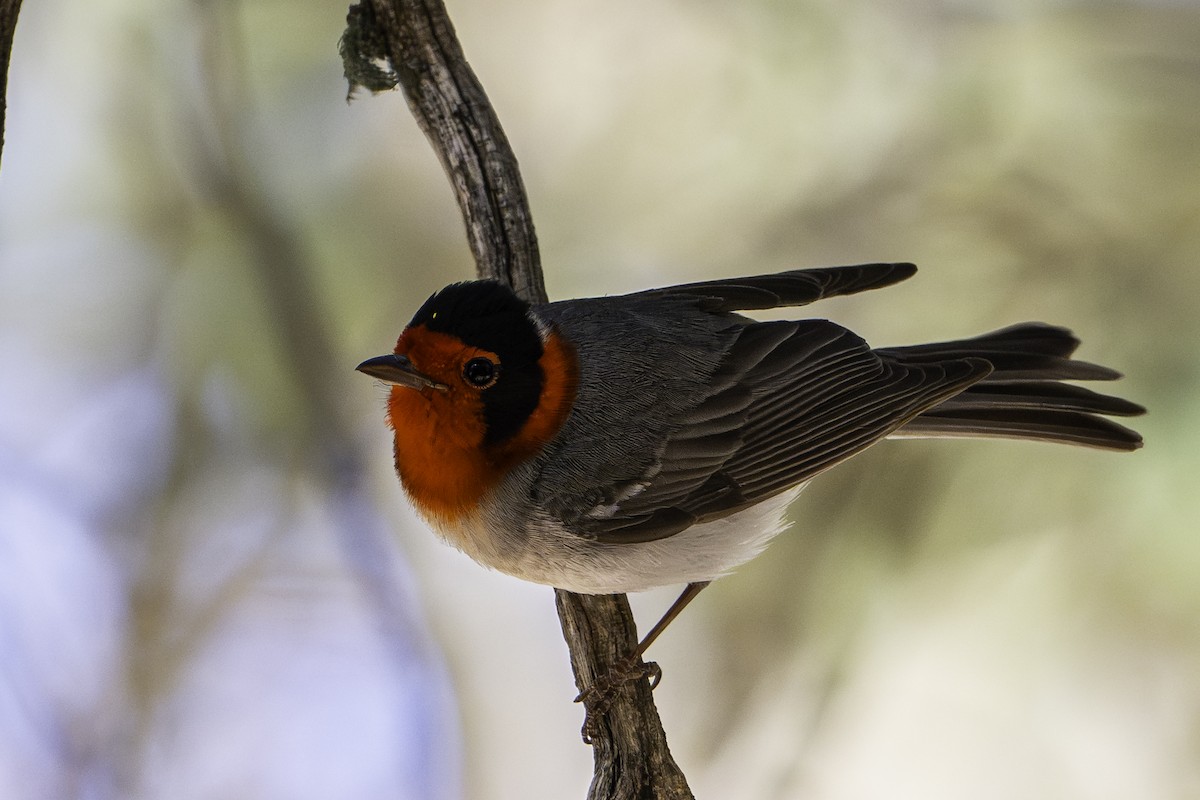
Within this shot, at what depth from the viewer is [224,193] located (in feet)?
11.8

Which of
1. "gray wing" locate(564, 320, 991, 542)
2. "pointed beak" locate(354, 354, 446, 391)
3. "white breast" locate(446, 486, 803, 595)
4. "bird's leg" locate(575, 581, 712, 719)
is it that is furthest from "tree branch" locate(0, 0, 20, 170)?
"bird's leg" locate(575, 581, 712, 719)

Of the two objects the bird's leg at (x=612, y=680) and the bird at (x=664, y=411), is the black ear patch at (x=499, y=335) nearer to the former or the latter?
the bird at (x=664, y=411)

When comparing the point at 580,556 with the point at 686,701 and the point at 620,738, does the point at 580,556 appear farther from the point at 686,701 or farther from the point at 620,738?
the point at 686,701

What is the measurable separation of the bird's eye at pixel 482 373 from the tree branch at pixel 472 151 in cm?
58

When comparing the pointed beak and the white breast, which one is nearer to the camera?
the pointed beak

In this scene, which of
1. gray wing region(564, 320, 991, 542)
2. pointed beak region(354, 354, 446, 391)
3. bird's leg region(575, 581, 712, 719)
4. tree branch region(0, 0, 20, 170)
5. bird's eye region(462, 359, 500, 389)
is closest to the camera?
tree branch region(0, 0, 20, 170)

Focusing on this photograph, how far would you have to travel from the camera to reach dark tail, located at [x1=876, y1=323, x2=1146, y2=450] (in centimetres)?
288

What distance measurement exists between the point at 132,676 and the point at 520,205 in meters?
1.87

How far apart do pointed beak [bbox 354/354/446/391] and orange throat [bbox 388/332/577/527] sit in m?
0.04

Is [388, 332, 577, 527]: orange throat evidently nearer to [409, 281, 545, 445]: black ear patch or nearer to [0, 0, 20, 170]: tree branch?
[409, 281, 545, 445]: black ear patch

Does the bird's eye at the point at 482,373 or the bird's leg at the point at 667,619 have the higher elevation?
the bird's eye at the point at 482,373

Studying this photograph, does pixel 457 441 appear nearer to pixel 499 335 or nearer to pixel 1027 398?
pixel 499 335

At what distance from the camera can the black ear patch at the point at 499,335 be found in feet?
7.88

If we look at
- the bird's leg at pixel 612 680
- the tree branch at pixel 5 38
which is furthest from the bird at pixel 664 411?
the tree branch at pixel 5 38
